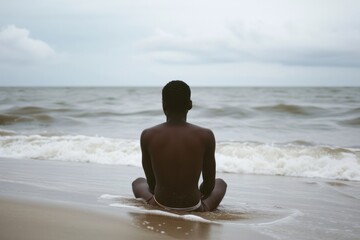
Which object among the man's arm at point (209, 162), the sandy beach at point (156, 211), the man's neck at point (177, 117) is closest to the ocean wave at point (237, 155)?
the sandy beach at point (156, 211)

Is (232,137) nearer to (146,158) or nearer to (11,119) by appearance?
(146,158)

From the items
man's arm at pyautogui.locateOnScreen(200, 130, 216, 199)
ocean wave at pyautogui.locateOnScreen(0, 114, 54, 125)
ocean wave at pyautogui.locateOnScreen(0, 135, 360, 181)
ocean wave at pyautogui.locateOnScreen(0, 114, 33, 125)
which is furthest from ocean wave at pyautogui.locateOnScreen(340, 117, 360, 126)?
man's arm at pyautogui.locateOnScreen(200, 130, 216, 199)

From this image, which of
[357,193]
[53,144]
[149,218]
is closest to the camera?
[149,218]

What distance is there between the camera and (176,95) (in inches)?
145

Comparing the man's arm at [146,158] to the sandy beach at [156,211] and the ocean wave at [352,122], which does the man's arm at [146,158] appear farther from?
the ocean wave at [352,122]

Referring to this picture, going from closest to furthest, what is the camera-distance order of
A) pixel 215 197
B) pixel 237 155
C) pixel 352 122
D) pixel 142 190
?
pixel 215 197 → pixel 142 190 → pixel 237 155 → pixel 352 122

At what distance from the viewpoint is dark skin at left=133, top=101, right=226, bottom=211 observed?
12.3 feet

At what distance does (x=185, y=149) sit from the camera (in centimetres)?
374

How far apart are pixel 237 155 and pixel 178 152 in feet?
16.6

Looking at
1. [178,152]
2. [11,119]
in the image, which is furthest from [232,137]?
[11,119]

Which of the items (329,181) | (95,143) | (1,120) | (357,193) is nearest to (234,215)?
(357,193)

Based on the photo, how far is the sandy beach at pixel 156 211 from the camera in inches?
126

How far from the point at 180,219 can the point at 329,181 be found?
3.83 meters

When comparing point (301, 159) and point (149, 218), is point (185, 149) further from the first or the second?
point (301, 159)
